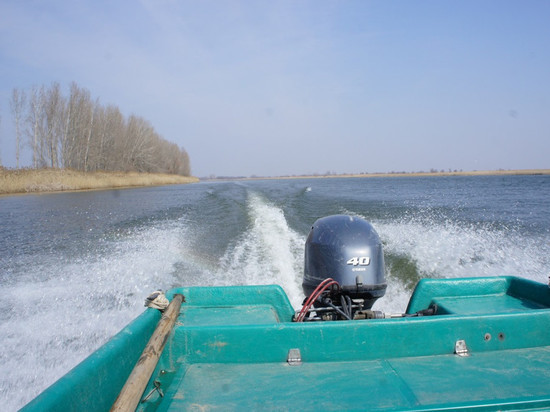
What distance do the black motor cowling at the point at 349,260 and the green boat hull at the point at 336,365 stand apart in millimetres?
814

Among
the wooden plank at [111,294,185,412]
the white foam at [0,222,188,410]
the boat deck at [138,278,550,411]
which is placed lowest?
the white foam at [0,222,188,410]

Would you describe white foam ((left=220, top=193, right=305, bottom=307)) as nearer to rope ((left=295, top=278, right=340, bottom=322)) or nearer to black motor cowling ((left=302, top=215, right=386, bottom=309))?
black motor cowling ((left=302, top=215, right=386, bottom=309))

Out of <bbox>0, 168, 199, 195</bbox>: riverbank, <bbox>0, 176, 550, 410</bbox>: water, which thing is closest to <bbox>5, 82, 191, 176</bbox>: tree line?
<bbox>0, 168, 199, 195</bbox>: riverbank

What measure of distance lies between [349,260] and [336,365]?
3.46ft

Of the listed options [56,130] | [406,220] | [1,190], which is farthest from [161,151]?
[406,220]

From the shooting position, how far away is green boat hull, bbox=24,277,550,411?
4.76 feet

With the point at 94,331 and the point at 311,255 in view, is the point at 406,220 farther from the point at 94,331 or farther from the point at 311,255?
the point at 94,331

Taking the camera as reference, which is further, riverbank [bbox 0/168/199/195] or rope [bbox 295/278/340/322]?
riverbank [bbox 0/168/199/195]

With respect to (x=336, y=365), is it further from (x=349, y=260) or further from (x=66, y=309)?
(x=66, y=309)

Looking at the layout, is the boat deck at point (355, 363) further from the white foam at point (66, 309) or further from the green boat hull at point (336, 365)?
the white foam at point (66, 309)

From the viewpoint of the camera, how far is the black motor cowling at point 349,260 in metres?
2.71

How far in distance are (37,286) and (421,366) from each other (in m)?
4.10

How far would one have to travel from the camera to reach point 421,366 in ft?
5.70

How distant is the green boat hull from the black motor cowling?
81 cm
